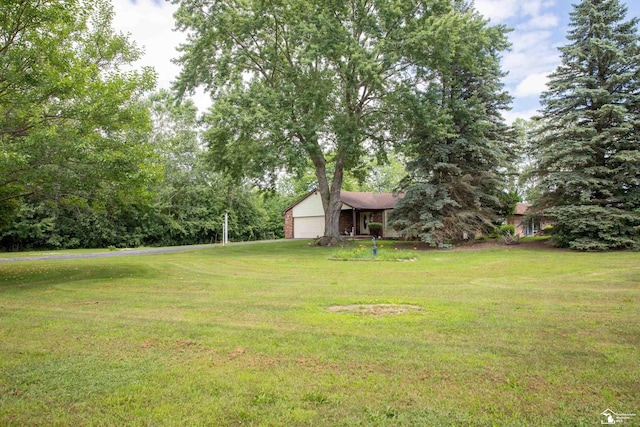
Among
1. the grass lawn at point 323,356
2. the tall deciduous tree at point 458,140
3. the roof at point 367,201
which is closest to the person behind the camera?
the grass lawn at point 323,356

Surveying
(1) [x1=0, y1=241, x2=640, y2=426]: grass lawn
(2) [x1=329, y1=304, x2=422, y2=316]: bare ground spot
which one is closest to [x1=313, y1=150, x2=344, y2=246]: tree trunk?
(1) [x1=0, y1=241, x2=640, y2=426]: grass lawn

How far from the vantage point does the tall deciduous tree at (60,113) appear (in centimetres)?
903

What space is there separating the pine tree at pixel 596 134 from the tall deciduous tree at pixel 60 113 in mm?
17778

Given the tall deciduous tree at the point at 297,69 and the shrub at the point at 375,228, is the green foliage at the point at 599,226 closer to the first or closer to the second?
the tall deciduous tree at the point at 297,69

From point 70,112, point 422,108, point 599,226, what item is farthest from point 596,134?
point 70,112

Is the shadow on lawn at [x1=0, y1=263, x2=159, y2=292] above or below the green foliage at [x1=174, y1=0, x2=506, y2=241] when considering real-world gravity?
below

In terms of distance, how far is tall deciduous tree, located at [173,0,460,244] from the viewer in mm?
18469

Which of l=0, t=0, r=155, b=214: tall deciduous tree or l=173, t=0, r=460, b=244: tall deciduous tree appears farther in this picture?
l=173, t=0, r=460, b=244: tall deciduous tree

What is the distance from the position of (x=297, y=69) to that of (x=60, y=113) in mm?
12893

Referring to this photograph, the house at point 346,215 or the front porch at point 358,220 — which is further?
the front porch at point 358,220

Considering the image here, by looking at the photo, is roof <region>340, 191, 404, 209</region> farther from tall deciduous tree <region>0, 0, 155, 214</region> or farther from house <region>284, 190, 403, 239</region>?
tall deciduous tree <region>0, 0, 155, 214</region>

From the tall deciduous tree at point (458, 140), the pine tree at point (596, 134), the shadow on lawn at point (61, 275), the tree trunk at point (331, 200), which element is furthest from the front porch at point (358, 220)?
the shadow on lawn at point (61, 275)

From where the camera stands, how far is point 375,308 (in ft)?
21.0

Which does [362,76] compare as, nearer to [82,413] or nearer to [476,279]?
[476,279]
